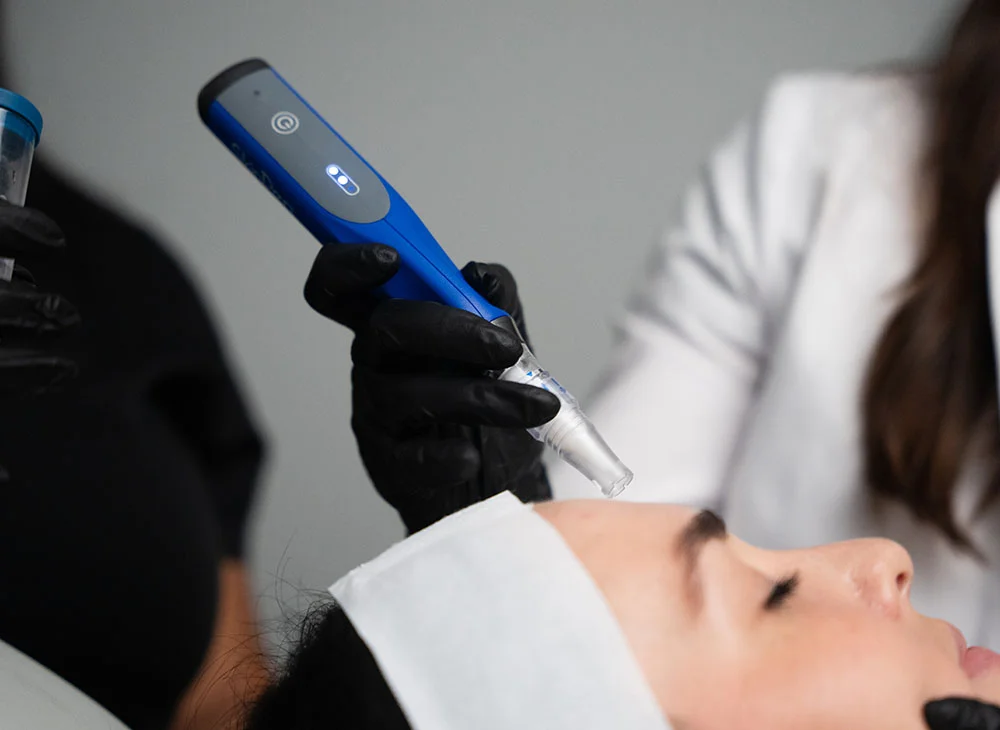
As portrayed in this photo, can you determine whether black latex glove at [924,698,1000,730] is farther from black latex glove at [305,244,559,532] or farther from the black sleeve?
the black sleeve

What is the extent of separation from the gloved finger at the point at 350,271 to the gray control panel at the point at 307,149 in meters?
0.03

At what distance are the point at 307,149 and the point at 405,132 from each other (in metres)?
0.67

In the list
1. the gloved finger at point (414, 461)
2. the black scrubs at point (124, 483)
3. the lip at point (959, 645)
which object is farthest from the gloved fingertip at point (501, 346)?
the black scrubs at point (124, 483)

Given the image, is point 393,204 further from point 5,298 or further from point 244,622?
point 244,622

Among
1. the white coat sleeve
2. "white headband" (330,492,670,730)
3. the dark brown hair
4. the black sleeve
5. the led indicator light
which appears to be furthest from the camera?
the black sleeve

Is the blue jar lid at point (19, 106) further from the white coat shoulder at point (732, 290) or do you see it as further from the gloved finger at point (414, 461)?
the white coat shoulder at point (732, 290)

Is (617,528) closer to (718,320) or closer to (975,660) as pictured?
(975,660)

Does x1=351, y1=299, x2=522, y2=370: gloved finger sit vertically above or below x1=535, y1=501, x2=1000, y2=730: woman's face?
above

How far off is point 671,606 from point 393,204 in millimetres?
306

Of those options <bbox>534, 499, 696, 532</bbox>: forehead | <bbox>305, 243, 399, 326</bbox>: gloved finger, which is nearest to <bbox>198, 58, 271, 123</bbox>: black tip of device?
<bbox>305, 243, 399, 326</bbox>: gloved finger

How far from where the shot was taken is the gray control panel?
1.88 feet

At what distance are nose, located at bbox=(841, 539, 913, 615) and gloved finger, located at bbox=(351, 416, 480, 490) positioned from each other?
0.27 m

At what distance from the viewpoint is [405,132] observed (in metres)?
1.22

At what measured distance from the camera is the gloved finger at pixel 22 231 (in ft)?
1.73
